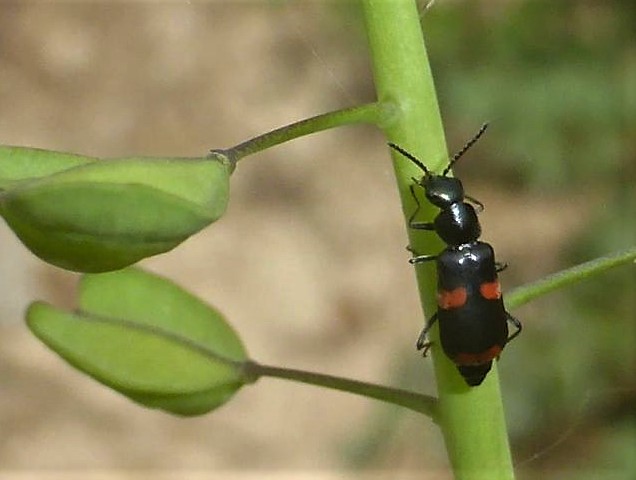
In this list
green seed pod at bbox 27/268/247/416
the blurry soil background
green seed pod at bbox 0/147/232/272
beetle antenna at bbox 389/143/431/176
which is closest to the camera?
green seed pod at bbox 0/147/232/272

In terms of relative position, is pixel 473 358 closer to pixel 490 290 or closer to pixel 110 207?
pixel 490 290

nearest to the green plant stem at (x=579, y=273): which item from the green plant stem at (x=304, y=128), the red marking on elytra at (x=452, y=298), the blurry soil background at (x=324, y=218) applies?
the red marking on elytra at (x=452, y=298)

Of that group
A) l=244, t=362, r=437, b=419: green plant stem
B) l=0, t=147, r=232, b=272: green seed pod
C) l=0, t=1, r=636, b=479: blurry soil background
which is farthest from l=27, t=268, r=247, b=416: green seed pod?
l=0, t=1, r=636, b=479: blurry soil background

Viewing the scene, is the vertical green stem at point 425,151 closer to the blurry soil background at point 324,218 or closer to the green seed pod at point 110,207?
the green seed pod at point 110,207

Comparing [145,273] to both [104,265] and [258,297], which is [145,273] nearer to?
[104,265]

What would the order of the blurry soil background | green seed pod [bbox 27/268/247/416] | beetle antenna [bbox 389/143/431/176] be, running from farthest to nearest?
the blurry soil background < green seed pod [bbox 27/268/247/416] < beetle antenna [bbox 389/143/431/176]

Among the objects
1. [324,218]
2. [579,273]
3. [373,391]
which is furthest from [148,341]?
[324,218]

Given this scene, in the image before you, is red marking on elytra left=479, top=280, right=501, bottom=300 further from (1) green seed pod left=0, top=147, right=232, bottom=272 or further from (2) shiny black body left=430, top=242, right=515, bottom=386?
(1) green seed pod left=0, top=147, right=232, bottom=272
